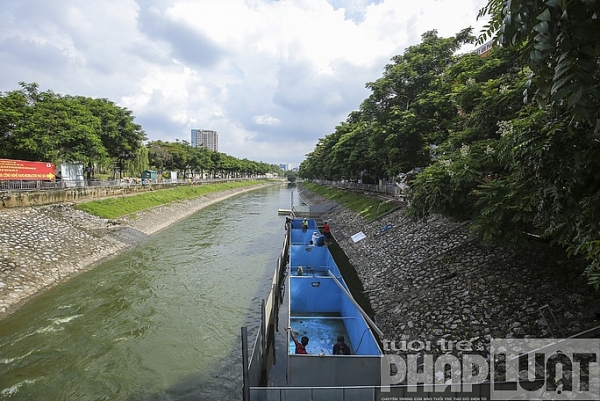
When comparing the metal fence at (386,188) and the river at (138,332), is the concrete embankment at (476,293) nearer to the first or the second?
the river at (138,332)

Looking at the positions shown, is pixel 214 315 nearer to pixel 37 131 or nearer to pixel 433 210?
pixel 433 210

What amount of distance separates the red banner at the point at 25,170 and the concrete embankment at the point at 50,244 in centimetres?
301

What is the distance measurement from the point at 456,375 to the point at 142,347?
404 inches

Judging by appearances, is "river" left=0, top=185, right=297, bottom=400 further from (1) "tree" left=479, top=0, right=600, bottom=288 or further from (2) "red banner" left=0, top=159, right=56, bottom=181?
(2) "red banner" left=0, top=159, right=56, bottom=181

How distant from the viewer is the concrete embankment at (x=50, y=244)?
14422 mm

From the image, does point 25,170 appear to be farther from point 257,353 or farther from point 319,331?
point 319,331

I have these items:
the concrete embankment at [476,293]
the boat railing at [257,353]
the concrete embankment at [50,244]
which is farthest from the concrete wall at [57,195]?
the concrete embankment at [476,293]

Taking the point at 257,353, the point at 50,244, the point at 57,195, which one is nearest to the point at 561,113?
the point at 257,353

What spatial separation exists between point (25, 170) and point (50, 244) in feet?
30.7

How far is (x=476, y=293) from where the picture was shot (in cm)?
1007

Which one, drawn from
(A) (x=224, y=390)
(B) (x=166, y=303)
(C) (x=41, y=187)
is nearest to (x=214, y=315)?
(B) (x=166, y=303)

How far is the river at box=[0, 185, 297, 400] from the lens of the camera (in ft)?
29.4

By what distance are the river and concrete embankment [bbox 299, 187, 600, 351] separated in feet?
19.8

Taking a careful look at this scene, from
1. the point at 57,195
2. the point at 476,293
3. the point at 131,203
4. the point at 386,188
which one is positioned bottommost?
the point at 476,293
